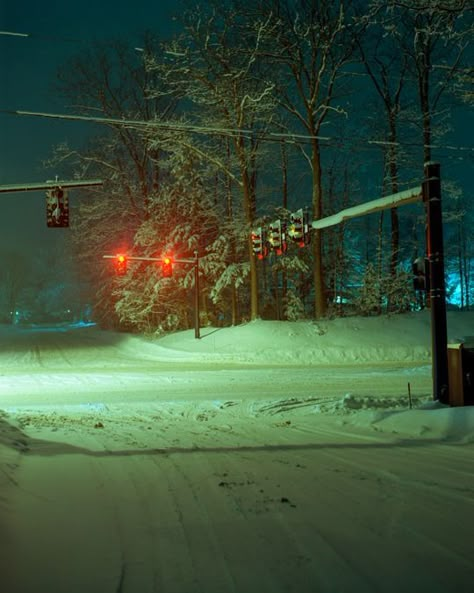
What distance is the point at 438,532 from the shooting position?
4.62 m

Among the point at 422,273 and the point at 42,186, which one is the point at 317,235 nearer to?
the point at 42,186

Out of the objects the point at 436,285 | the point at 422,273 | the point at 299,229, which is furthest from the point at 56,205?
the point at 436,285

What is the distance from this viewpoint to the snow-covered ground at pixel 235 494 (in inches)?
154

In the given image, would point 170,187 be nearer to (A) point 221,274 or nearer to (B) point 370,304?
(A) point 221,274

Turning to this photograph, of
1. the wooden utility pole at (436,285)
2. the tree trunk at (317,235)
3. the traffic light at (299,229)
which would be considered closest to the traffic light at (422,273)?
the wooden utility pole at (436,285)

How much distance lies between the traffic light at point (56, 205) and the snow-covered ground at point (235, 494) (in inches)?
209

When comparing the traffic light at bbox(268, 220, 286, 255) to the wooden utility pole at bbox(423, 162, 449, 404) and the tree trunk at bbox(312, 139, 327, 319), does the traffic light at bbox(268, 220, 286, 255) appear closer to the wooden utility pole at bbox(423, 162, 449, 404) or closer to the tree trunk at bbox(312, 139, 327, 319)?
the tree trunk at bbox(312, 139, 327, 319)

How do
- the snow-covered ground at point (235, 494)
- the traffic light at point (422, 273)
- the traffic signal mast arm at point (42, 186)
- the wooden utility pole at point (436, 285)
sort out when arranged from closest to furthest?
the snow-covered ground at point (235, 494) → the wooden utility pole at point (436, 285) → the traffic light at point (422, 273) → the traffic signal mast arm at point (42, 186)

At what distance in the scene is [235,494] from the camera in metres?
5.71

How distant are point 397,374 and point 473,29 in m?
11.1

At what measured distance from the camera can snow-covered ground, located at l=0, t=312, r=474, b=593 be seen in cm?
392

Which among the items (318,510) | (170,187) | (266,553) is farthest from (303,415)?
(170,187)

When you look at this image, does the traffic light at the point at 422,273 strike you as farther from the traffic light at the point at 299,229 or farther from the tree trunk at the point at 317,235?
the tree trunk at the point at 317,235

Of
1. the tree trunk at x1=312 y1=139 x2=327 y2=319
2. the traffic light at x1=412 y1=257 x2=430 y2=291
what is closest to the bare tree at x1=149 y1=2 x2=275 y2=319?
the tree trunk at x1=312 y1=139 x2=327 y2=319
